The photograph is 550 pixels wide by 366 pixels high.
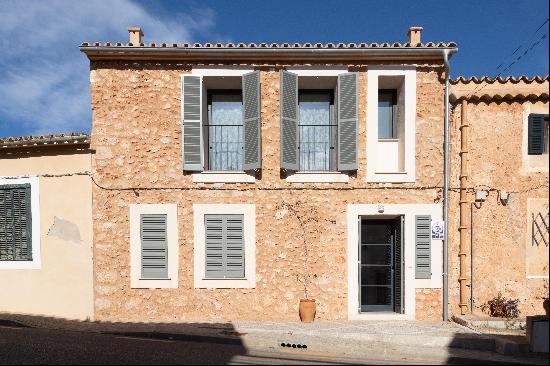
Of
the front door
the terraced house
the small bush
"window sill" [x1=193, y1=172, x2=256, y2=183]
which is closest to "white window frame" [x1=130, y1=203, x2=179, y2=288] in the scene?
the terraced house

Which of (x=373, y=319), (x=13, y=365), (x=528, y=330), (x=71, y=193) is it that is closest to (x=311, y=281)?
(x=373, y=319)

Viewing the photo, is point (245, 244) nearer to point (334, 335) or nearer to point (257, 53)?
point (334, 335)

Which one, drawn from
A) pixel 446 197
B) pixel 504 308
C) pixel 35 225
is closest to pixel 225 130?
pixel 35 225

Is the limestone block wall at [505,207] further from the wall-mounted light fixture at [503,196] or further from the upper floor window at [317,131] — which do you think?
the upper floor window at [317,131]

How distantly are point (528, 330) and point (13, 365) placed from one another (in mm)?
8608

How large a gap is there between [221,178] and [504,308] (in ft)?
23.0

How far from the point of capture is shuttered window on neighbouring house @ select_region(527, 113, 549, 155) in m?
7.36

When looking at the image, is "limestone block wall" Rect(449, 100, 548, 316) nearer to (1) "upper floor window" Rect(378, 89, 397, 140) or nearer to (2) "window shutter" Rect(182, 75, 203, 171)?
(1) "upper floor window" Rect(378, 89, 397, 140)

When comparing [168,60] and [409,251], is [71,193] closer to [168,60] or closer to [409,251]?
[168,60]

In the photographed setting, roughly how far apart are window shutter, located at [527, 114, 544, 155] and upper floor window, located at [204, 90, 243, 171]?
6716 mm

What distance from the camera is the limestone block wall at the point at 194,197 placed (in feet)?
24.8

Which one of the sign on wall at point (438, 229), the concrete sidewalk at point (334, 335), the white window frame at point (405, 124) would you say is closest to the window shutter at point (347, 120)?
the white window frame at point (405, 124)

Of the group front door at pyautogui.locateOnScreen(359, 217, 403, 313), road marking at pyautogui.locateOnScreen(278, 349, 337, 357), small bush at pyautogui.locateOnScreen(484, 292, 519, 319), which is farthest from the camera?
front door at pyautogui.locateOnScreen(359, 217, 403, 313)

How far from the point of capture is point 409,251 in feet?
24.7
